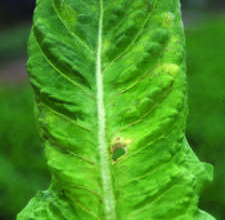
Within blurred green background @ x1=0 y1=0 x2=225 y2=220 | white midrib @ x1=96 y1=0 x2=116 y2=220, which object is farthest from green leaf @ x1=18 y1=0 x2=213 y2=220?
blurred green background @ x1=0 y1=0 x2=225 y2=220

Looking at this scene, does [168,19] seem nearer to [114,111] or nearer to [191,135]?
Answer: [114,111]

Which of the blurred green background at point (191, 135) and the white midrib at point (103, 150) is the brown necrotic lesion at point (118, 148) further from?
the blurred green background at point (191, 135)

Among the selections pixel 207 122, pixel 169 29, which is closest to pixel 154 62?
pixel 169 29

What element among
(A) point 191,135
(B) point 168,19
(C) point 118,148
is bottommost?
(A) point 191,135

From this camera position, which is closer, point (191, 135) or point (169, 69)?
point (169, 69)

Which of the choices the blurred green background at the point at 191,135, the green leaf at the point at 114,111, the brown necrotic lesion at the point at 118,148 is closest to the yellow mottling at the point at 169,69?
the green leaf at the point at 114,111

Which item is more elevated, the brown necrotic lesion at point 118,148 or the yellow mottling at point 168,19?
the yellow mottling at point 168,19

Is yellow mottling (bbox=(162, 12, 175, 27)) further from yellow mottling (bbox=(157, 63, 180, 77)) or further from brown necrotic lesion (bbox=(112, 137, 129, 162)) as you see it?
brown necrotic lesion (bbox=(112, 137, 129, 162))

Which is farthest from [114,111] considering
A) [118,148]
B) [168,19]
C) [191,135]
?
[191,135]

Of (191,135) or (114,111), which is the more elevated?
(114,111)
